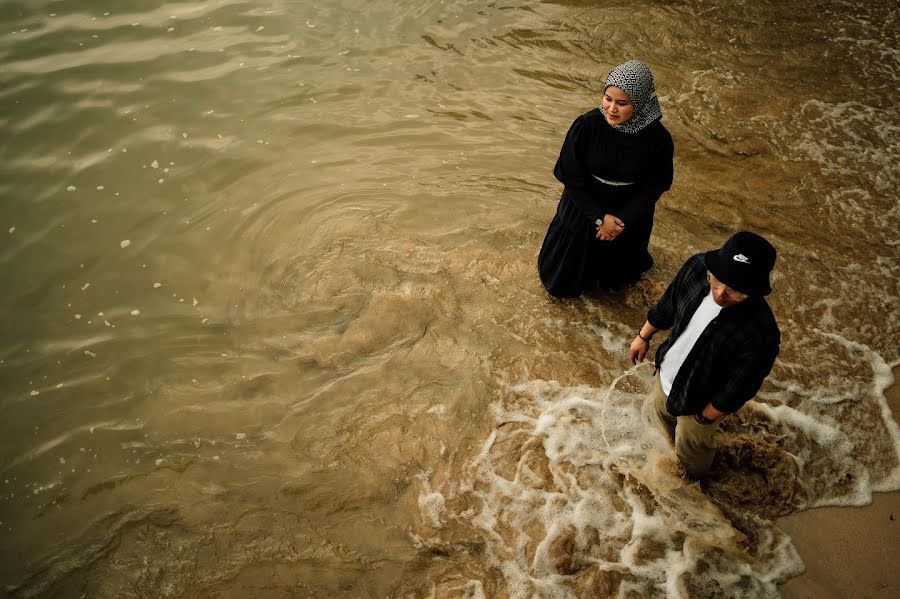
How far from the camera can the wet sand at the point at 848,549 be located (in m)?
2.63

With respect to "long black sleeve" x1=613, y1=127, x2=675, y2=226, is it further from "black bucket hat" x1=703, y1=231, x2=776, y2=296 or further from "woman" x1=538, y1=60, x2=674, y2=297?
"black bucket hat" x1=703, y1=231, x2=776, y2=296

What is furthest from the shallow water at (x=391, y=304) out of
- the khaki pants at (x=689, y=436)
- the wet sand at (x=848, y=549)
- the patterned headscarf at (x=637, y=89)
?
the patterned headscarf at (x=637, y=89)

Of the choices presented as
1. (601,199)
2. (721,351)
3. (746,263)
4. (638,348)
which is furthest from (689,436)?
(601,199)

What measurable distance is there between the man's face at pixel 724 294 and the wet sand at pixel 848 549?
1.54m

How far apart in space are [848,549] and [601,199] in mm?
2257

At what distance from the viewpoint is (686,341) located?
2.40m

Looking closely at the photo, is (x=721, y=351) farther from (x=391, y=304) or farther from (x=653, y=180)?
(x=391, y=304)

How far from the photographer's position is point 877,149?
5094 millimetres

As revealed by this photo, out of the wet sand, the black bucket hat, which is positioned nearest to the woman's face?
the black bucket hat

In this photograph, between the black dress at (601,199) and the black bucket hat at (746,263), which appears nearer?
the black bucket hat at (746,263)

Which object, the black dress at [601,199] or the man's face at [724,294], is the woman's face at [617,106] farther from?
the man's face at [724,294]

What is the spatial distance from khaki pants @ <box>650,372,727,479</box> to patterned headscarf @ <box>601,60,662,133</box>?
1349mm

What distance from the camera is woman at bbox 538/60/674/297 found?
283 cm

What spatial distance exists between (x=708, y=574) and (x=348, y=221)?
136 inches
